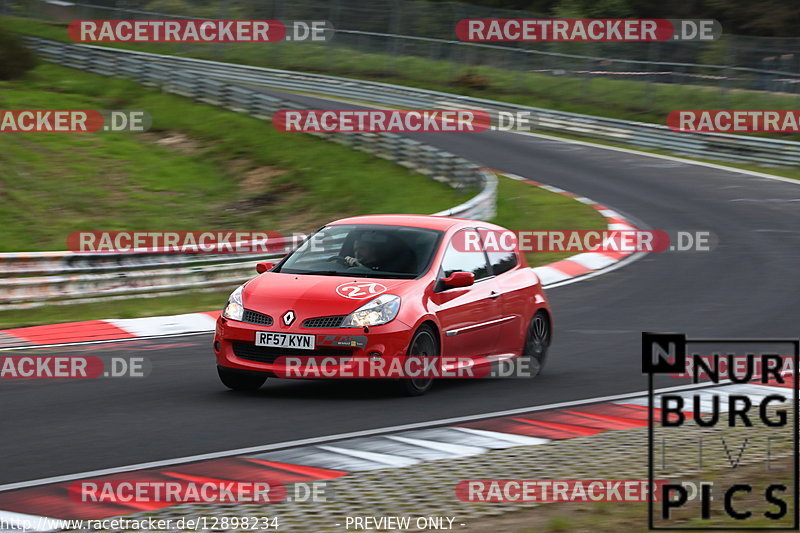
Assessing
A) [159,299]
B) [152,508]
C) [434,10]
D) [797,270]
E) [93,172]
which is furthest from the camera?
[434,10]

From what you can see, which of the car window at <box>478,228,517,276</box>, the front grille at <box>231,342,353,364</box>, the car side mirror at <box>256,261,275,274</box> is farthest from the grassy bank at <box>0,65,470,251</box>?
the front grille at <box>231,342,353,364</box>

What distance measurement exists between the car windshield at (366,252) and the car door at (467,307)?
22 centimetres

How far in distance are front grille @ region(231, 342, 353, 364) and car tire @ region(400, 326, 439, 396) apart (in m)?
0.51

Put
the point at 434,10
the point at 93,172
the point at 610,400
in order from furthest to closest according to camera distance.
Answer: the point at 434,10, the point at 93,172, the point at 610,400

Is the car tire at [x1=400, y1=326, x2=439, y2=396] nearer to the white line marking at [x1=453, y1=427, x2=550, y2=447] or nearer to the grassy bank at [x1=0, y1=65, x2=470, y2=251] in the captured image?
the white line marking at [x1=453, y1=427, x2=550, y2=447]

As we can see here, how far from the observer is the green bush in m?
35.5

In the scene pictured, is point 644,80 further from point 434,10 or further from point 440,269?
point 440,269

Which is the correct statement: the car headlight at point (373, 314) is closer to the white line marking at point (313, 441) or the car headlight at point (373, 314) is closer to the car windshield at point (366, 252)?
the car windshield at point (366, 252)

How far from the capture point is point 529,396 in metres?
9.88

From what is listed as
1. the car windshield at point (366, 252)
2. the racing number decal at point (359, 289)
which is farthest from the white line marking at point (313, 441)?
the car windshield at point (366, 252)

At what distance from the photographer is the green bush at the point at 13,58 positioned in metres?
35.5

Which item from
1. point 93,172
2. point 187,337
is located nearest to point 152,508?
point 187,337

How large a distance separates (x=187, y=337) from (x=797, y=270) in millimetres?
9731

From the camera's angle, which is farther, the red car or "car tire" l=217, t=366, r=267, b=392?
"car tire" l=217, t=366, r=267, b=392
